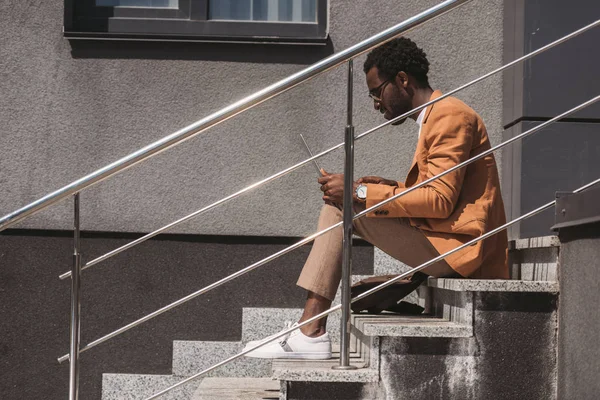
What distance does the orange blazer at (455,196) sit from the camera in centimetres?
327

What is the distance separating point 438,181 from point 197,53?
2.13 meters

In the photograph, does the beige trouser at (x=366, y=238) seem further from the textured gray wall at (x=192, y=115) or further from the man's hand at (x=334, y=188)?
the textured gray wall at (x=192, y=115)

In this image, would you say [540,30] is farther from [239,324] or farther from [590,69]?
[239,324]

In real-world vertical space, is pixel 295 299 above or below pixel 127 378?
above

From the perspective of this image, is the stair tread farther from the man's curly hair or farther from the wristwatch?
the man's curly hair

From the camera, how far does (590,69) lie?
465 cm

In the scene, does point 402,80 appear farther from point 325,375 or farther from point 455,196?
point 325,375

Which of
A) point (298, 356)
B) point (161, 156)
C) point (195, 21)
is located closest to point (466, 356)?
point (298, 356)

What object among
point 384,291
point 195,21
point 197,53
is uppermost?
point 195,21

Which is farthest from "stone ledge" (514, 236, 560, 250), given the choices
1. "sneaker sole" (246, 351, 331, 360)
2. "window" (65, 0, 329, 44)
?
"window" (65, 0, 329, 44)

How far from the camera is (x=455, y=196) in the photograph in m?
3.30

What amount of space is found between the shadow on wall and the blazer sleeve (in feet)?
5.51

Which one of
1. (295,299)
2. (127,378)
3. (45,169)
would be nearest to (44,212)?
(45,169)

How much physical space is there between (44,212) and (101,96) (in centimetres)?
68
